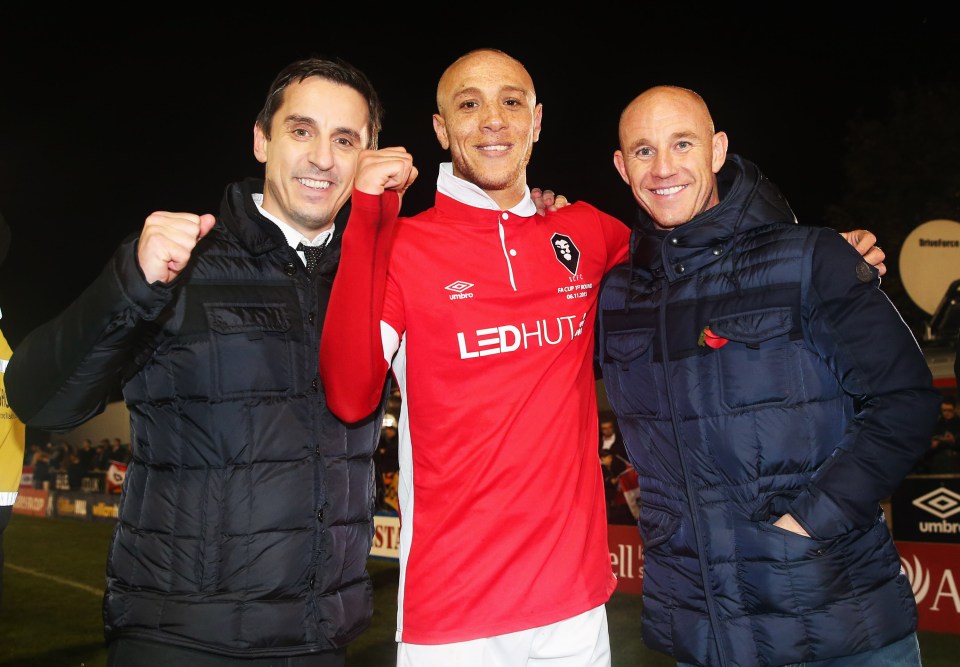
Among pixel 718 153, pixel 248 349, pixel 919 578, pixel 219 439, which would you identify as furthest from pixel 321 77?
pixel 919 578

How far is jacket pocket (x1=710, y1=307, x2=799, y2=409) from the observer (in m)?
2.38

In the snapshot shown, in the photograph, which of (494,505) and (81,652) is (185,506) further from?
(81,652)

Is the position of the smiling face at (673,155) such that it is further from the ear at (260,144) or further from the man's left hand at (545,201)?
the ear at (260,144)

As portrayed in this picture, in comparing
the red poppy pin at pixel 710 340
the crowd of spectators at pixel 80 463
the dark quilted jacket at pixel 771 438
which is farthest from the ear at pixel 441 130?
the crowd of spectators at pixel 80 463

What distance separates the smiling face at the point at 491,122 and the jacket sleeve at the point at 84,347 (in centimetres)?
122

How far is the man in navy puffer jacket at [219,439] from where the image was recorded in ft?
6.89

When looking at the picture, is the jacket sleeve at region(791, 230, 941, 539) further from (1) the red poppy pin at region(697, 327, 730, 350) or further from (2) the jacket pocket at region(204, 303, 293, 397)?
(2) the jacket pocket at region(204, 303, 293, 397)

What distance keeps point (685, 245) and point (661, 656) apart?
4.57 m

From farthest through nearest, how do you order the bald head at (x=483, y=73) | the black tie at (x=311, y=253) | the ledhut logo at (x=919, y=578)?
the ledhut logo at (x=919, y=578) → the bald head at (x=483, y=73) → the black tie at (x=311, y=253)

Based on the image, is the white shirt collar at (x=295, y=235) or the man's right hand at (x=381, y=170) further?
the white shirt collar at (x=295, y=235)

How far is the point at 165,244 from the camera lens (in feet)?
6.62

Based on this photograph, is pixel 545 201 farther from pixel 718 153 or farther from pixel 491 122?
pixel 718 153

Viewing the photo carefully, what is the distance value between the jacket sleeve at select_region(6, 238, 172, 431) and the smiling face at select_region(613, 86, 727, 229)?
5.17 feet

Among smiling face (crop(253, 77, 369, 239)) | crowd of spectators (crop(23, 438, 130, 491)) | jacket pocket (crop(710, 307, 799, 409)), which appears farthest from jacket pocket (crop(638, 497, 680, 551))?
crowd of spectators (crop(23, 438, 130, 491))
